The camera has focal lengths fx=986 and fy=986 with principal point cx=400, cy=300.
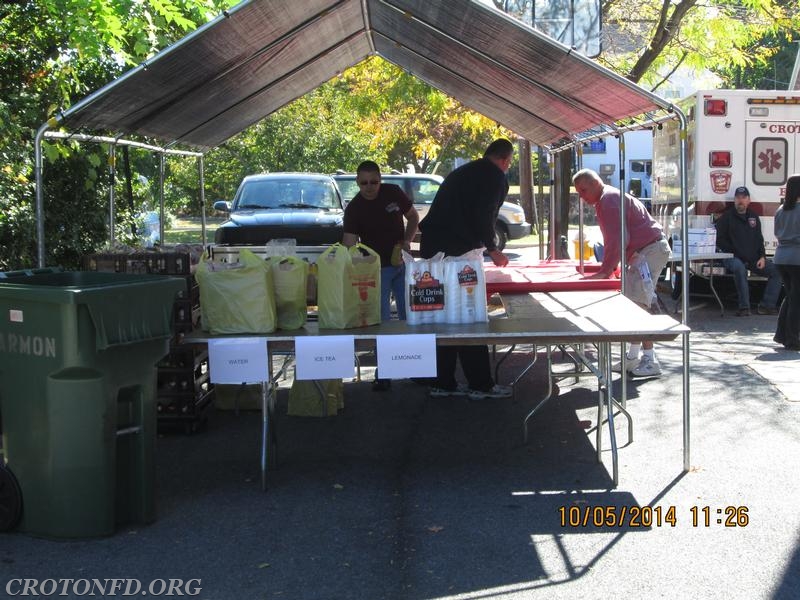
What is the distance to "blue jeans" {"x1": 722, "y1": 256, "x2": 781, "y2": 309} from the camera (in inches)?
505

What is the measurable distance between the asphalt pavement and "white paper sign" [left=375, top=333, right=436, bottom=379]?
2.52 feet

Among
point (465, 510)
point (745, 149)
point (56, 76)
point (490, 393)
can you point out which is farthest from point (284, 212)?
point (465, 510)

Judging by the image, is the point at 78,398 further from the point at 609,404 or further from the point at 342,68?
the point at 342,68

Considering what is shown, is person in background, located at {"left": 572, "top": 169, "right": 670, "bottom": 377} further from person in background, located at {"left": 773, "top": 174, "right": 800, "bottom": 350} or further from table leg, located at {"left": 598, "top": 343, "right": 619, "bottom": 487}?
person in background, located at {"left": 773, "top": 174, "right": 800, "bottom": 350}

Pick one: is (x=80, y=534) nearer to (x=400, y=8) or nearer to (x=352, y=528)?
(x=352, y=528)

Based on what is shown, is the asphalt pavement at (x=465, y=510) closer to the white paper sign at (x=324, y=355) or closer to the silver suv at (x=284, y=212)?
the white paper sign at (x=324, y=355)

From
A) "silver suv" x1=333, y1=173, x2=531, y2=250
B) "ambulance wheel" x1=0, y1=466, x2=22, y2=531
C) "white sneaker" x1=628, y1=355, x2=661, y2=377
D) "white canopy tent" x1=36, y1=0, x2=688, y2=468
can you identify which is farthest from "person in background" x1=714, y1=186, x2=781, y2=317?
"ambulance wheel" x1=0, y1=466, x2=22, y2=531

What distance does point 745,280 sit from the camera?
12922 millimetres

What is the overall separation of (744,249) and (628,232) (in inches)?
204

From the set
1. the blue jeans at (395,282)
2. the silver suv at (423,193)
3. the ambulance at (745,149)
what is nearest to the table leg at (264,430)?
the blue jeans at (395,282)

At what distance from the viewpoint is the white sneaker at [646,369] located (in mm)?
9117

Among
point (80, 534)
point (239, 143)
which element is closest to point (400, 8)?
point (80, 534)

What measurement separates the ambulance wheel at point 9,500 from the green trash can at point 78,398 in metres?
0.04
